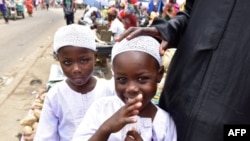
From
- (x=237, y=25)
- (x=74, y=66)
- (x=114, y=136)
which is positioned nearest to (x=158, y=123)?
(x=114, y=136)

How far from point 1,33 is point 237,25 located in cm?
1339

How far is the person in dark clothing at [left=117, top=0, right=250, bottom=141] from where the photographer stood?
42.9 inches

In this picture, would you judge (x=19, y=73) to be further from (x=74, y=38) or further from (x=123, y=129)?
(x=123, y=129)

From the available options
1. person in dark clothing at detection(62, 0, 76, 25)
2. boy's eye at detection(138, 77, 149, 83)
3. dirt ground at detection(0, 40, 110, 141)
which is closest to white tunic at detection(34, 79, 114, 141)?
boy's eye at detection(138, 77, 149, 83)

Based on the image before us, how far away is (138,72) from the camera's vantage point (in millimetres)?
1228

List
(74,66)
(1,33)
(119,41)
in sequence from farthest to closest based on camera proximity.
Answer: (1,33) < (74,66) < (119,41)

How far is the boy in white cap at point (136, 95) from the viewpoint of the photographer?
1.22 meters

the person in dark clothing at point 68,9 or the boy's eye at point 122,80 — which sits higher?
Result: the boy's eye at point 122,80

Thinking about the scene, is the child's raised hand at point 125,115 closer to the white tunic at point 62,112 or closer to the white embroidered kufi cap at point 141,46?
the white embroidered kufi cap at point 141,46

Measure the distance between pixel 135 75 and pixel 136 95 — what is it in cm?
8

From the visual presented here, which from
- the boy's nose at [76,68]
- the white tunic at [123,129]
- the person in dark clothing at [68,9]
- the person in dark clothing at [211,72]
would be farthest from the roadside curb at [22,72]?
the person in dark clothing at [211,72]

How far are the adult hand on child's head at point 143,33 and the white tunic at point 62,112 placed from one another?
1.90 ft

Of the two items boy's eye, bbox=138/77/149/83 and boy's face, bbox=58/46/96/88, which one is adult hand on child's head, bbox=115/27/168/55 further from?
boy's face, bbox=58/46/96/88

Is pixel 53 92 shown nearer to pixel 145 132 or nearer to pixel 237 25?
pixel 145 132
